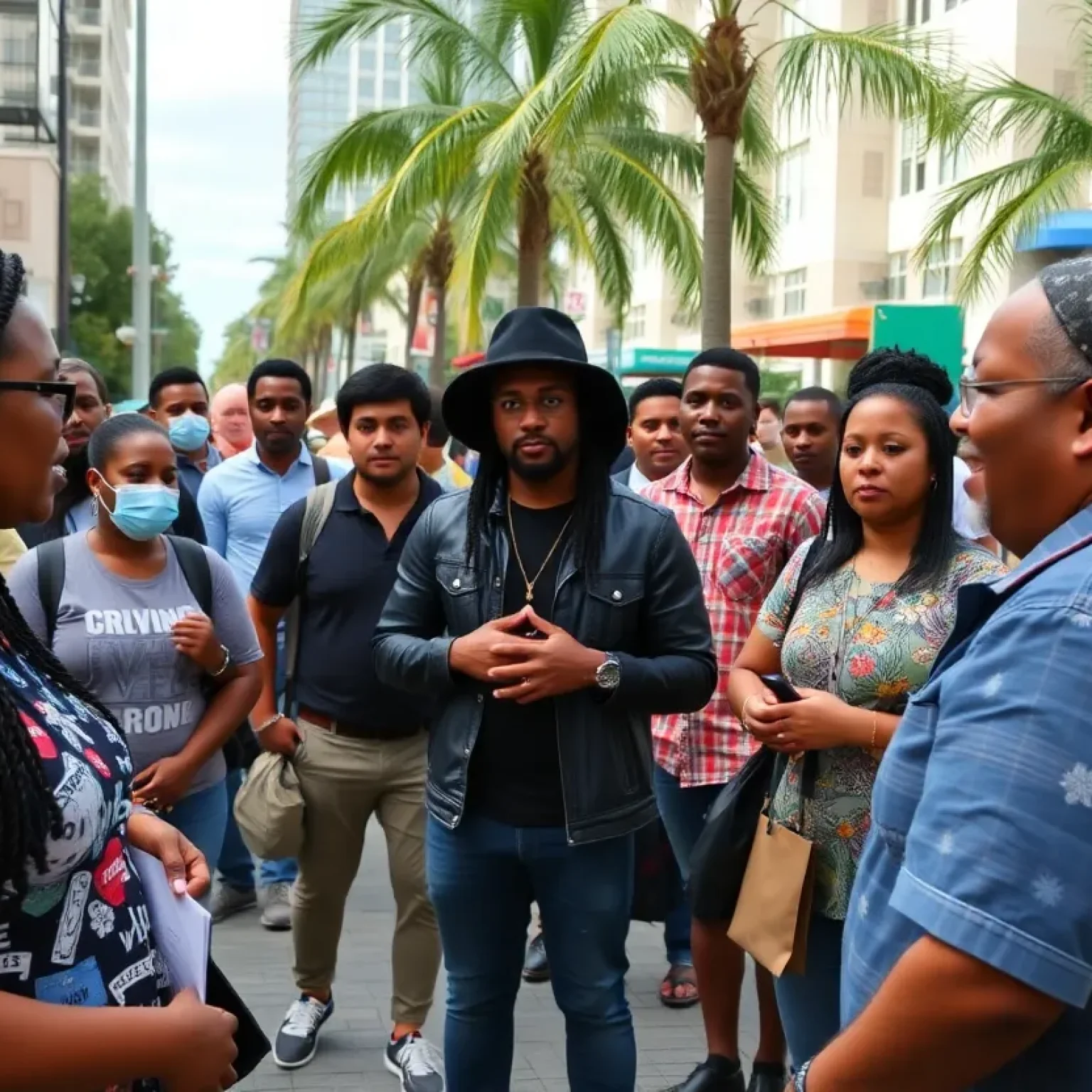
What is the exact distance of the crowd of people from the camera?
1520mm

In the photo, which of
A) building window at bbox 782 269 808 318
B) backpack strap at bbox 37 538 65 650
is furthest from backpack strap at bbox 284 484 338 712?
building window at bbox 782 269 808 318

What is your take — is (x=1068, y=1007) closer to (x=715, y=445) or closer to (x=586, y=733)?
(x=586, y=733)

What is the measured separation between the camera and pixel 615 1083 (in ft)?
11.5

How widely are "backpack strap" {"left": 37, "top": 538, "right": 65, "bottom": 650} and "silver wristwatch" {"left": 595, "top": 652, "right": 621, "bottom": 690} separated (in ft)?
5.40

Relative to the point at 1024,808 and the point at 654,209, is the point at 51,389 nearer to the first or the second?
the point at 1024,808

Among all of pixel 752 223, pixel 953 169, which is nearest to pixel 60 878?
pixel 752 223

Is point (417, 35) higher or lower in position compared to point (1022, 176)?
higher

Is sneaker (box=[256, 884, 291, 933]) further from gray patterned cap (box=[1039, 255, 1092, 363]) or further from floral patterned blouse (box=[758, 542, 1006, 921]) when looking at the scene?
gray patterned cap (box=[1039, 255, 1092, 363])

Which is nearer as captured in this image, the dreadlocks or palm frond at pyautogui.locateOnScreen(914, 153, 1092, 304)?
the dreadlocks

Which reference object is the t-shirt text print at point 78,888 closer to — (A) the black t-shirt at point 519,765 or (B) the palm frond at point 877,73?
(A) the black t-shirt at point 519,765

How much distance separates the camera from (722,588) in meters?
4.69

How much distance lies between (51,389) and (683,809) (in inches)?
123

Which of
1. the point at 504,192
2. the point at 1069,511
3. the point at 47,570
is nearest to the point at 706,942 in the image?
the point at 47,570

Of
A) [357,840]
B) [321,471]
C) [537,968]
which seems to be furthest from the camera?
[321,471]
